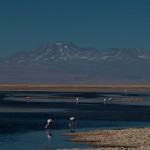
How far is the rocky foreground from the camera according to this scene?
35.3m

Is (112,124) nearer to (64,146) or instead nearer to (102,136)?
(102,136)

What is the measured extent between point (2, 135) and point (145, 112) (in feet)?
98.6

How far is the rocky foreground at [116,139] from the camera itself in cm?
3534

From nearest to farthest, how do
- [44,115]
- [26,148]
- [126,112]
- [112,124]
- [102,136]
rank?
1. [26,148]
2. [102,136]
3. [112,124]
4. [44,115]
5. [126,112]

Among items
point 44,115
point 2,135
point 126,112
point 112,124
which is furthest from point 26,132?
point 126,112

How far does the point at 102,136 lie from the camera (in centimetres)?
4009

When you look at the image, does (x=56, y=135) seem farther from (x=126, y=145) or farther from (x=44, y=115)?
(x=44, y=115)

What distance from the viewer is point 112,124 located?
52.2 metres

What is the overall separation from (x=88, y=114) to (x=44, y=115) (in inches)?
217

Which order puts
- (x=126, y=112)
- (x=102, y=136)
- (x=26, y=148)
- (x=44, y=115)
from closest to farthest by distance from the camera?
(x=26, y=148)
(x=102, y=136)
(x=44, y=115)
(x=126, y=112)

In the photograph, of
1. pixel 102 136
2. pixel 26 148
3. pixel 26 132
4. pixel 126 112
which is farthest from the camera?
pixel 126 112

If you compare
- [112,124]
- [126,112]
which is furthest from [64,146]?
[126,112]

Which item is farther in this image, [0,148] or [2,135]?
[2,135]

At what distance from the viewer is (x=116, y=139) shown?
1505 inches
